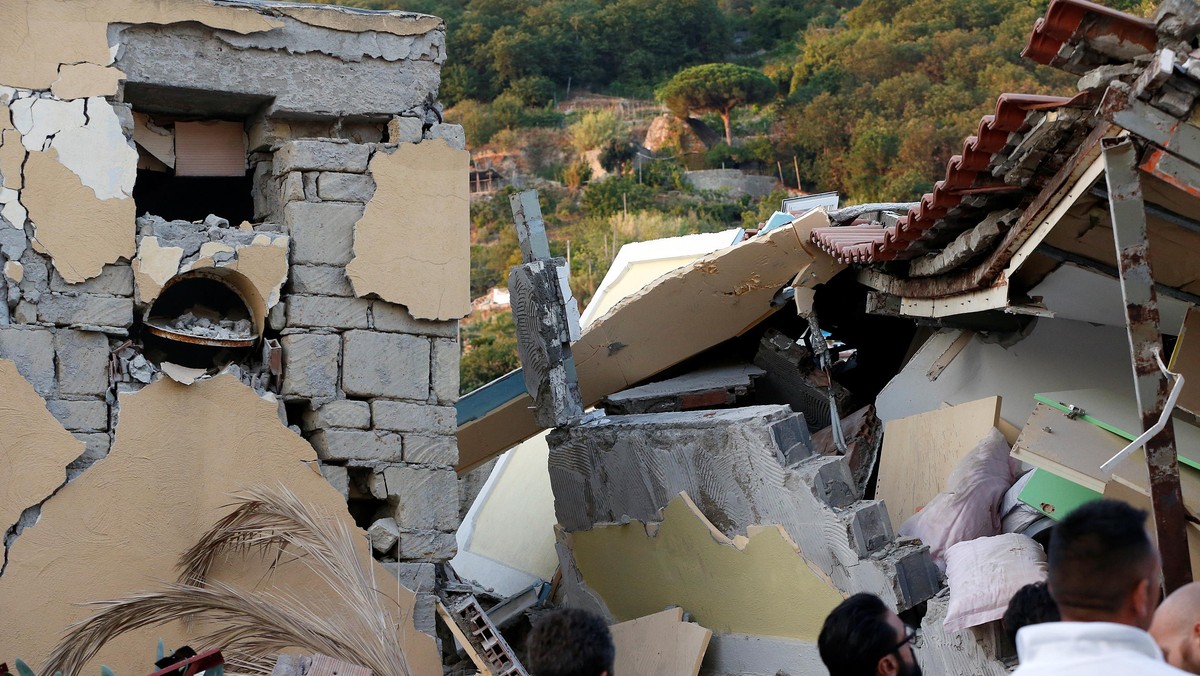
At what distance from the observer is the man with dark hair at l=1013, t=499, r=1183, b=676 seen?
84.4 inches

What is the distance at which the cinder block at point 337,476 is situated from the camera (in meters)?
5.84

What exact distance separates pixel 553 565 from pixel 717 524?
2912 millimetres

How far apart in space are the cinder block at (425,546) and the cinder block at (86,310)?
158 centimetres

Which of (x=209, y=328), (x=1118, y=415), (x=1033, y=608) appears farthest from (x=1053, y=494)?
(x=209, y=328)

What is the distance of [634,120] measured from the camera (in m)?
35.5

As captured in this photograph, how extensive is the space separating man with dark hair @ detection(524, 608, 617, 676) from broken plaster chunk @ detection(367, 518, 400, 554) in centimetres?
271

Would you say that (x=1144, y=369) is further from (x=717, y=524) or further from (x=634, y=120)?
(x=634, y=120)

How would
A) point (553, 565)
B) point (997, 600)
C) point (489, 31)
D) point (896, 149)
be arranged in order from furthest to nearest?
point (489, 31)
point (896, 149)
point (553, 565)
point (997, 600)

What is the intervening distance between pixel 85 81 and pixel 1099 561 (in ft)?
15.2

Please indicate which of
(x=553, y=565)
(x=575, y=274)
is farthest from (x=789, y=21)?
(x=553, y=565)

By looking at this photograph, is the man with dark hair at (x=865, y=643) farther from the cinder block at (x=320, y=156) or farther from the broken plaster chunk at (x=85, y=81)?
the broken plaster chunk at (x=85, y=81)

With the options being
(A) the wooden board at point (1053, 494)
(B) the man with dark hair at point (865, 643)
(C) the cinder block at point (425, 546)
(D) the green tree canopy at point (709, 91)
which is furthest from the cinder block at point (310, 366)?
(D) the green tree canopy at point (709, 91)

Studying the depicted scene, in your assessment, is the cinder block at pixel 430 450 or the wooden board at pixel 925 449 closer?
the cinder block at pixel 430 450

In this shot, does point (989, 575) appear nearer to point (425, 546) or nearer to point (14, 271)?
point (425, 546)
